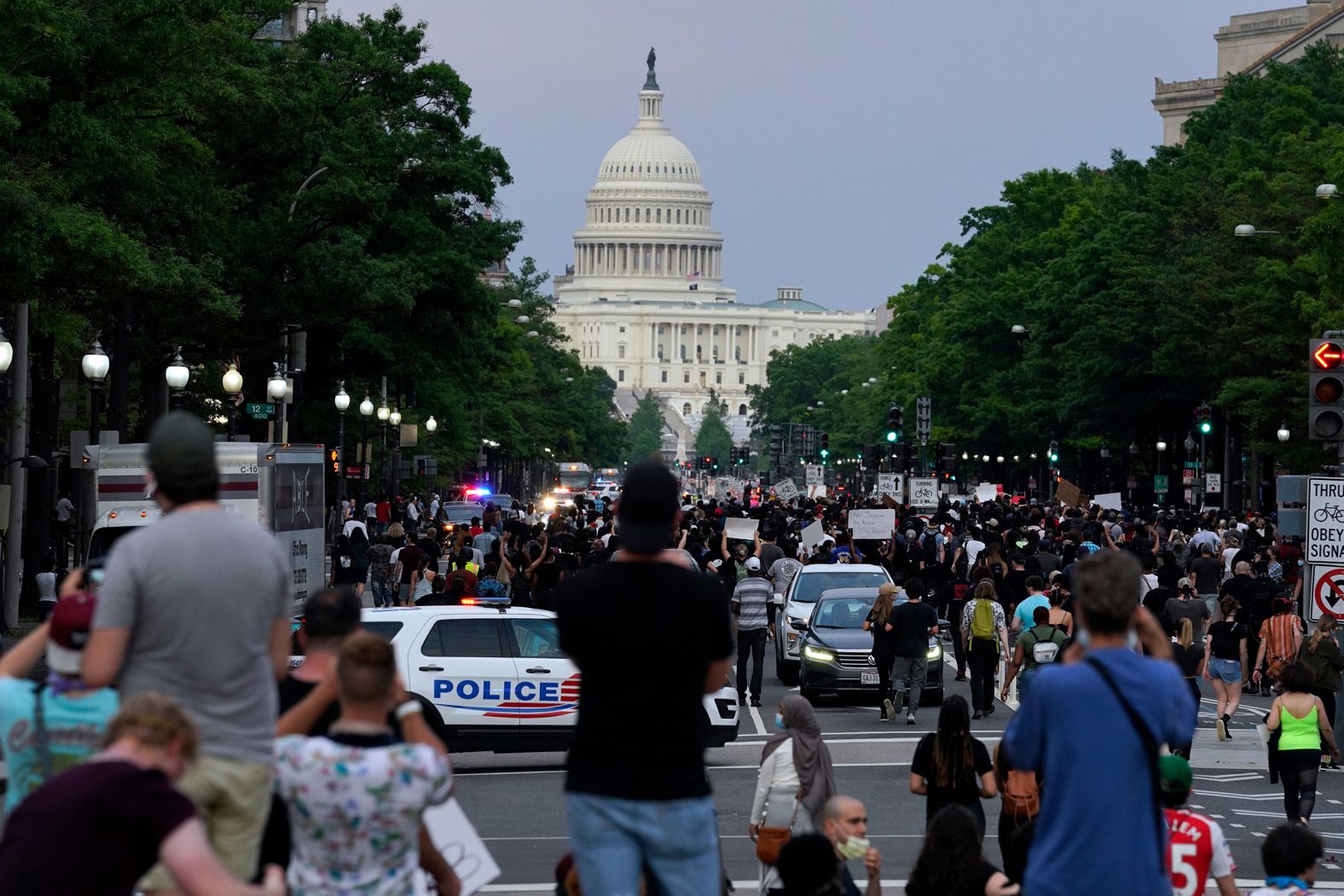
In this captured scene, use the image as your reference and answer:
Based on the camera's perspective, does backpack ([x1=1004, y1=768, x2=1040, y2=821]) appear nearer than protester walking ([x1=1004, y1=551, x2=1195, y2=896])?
No

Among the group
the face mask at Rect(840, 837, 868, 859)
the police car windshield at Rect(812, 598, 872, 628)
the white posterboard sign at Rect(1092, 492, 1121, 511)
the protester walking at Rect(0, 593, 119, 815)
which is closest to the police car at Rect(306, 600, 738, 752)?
the police car windshield at Rect(812, 598, 872, 628)

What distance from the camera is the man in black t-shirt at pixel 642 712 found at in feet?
24.0

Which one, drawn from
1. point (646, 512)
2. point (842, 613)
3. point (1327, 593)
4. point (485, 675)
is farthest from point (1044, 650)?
point (646, 512)

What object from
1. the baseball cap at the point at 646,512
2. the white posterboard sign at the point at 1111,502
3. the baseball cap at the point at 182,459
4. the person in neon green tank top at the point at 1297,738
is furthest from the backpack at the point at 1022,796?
the white posterboard sign at the point at 1111,502

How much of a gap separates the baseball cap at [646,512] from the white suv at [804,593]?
808 inches

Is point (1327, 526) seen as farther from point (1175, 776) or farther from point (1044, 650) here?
point (1175, 776)

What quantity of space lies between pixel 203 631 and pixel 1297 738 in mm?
10503

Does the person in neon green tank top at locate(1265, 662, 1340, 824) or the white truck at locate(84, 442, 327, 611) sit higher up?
the white truck at locate(84, 442, 327, 611)

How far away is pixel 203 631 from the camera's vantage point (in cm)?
725

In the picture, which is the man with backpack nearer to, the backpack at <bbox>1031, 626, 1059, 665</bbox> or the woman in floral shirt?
the backpack at <bbox>1031, 626, 1059, 665</bbox>

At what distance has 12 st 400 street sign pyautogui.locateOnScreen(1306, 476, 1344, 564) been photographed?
21297mm

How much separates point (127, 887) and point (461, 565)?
2579 cm

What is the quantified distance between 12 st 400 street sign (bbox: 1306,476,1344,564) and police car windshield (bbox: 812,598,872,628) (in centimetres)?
648

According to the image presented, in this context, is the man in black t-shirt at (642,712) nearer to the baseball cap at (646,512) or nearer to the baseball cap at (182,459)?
the baseball cap at (646,512)
